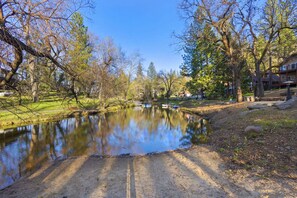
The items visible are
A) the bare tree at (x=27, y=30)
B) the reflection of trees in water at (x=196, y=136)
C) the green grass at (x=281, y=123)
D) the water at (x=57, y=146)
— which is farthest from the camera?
the reflection of trees in water at (x=196, y=136)

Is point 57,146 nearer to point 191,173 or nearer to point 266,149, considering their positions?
point 191,173

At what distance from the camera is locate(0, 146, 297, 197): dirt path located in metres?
3.99

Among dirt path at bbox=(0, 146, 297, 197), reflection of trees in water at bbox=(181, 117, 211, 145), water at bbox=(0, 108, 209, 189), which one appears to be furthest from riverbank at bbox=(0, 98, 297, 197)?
reflection of trees in water at bbox=(181, 117, 211, 145)

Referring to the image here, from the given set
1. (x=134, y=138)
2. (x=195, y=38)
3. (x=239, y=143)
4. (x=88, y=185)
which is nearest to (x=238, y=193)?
(x=239, y=143)

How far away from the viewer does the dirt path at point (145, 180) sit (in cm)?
399

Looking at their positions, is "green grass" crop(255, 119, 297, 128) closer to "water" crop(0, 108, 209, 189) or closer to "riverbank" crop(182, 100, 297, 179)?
"riverbank" crop(182, 100, 297, 179)

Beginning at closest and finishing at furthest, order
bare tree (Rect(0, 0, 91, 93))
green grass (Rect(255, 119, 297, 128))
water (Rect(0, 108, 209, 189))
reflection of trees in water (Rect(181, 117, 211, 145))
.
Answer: bare tree (Rect(0, 0, 91, 93)), green grass (Rect(255, 119, 297, 128)), water (Rect(0, 108, 209, 189)), reflection of trees in water (Rect(181, 117, 211, 145))

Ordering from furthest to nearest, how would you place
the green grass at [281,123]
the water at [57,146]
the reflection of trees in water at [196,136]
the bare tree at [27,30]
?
1. the reflection of trees in water at [196,136]
2. the water at [57,146]
3. the green grass at [281,123]
4. the bare tree at [27,30]

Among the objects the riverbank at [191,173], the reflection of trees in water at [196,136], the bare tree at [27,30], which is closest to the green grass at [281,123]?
the riverbank at [191,173]

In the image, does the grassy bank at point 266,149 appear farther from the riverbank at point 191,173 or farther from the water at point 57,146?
the water at point 57,146

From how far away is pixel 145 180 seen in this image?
4.84 meters

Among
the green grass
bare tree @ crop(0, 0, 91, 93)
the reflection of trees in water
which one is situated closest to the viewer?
bare tree @ crop(0, 0, 91, 93)

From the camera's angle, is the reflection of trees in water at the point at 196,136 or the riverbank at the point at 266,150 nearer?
the riverbank at the point at 266,150

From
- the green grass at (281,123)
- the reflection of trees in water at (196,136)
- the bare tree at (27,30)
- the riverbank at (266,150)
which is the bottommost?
the reflection of trees in water at (196,136)
